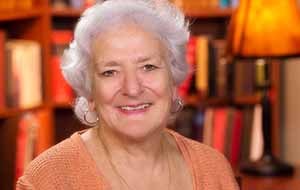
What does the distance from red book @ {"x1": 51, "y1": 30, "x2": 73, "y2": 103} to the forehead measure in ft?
5.58

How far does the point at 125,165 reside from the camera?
1935 mm

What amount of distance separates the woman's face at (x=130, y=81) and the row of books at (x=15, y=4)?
4.92 feet

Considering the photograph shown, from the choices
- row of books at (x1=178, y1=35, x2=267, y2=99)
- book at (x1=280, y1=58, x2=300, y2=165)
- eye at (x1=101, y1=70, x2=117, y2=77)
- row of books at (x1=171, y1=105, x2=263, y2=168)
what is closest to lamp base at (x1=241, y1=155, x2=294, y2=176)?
book at (x1=280, y1=58, x2=300, y2=165)

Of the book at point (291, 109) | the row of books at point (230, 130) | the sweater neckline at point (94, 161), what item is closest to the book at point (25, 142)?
the row of books at point (230, 130)

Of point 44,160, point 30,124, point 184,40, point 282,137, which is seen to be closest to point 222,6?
point 282,137

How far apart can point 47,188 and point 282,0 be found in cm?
135

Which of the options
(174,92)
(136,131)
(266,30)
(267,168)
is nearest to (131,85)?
(136,131)

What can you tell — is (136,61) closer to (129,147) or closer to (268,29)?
(129,147)

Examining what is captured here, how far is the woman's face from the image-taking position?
6.03 feet

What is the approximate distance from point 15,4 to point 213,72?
37.7 inches

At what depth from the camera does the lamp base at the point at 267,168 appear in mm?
2914

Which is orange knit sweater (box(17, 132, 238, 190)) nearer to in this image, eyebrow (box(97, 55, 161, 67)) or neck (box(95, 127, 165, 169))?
neck (box(95, 127, 165, 169))

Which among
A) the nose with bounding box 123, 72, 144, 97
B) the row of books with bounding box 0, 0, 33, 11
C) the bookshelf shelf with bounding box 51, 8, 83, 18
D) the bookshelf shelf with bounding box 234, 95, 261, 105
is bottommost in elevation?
the bookshelf shelf with bounding box 234, 95, 261, 105

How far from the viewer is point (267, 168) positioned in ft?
9.57
